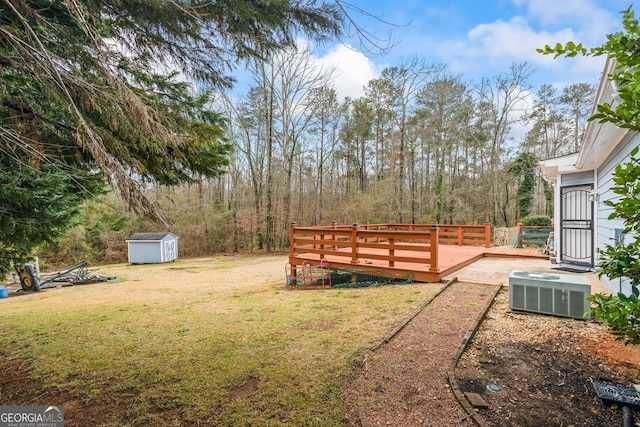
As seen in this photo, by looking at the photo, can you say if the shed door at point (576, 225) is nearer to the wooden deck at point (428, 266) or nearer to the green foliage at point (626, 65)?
the wooden deck at point (428, 266)

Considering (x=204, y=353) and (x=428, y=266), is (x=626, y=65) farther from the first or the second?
(x=428, y=266)

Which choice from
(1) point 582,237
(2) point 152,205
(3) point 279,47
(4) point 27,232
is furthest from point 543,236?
(4) point 27,232

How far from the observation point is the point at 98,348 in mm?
3824

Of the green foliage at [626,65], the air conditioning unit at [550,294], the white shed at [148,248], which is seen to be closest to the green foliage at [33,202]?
the green foliage at [626,65]

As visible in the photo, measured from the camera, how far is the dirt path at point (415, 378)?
2219 mm

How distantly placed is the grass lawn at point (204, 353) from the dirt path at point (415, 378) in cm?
20

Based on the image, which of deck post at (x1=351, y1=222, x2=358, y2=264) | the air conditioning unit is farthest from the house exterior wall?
deck post at (x1=351, y1=222, x2=358, y2=264)

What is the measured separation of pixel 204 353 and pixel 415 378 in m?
2.35

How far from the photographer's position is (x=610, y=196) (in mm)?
4660

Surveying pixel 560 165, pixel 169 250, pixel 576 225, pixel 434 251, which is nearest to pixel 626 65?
pixel 434 251

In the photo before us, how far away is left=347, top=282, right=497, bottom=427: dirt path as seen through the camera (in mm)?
2219

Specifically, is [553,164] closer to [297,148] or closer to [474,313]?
[474,313]

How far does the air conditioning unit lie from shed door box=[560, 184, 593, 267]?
10.8 feet

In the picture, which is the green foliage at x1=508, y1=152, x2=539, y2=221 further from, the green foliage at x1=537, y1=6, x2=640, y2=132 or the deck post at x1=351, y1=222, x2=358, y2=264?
the green foliage at x1=537, y1=6, x2=640, y2=132
